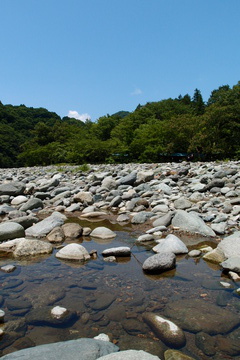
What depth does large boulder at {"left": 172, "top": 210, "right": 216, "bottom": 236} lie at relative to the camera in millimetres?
4774

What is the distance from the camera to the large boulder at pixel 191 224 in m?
4.77

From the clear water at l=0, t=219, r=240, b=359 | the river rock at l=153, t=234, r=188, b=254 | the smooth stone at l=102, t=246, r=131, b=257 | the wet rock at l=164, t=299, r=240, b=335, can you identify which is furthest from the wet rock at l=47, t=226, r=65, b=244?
the wet rock at l=164, t=299, r=240, b=335

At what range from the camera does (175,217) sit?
5281 mm

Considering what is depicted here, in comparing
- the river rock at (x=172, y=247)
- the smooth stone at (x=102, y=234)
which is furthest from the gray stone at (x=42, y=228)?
the river rock at (x=172, y=247)

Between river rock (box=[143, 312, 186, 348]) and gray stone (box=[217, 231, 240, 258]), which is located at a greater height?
gray stone (box=[217, 231, 240, 258])

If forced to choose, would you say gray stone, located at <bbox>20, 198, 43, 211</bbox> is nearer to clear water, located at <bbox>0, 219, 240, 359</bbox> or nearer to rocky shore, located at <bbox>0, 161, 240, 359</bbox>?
rocky shore, located at <bbox>0, 161, 240, 359</bbox>

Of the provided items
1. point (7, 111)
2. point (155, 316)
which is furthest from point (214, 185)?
point (7, 111)

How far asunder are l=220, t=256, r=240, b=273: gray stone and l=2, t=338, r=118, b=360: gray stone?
1.88 metres

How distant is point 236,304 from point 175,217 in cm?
275

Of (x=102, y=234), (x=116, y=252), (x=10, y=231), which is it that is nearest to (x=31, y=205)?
(x=10, y=231)

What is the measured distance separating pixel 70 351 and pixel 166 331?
79cm

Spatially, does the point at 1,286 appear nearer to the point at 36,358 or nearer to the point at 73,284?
the point at 73,284

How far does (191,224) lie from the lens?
4.95 m

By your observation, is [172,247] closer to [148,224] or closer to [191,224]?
[191,224]
